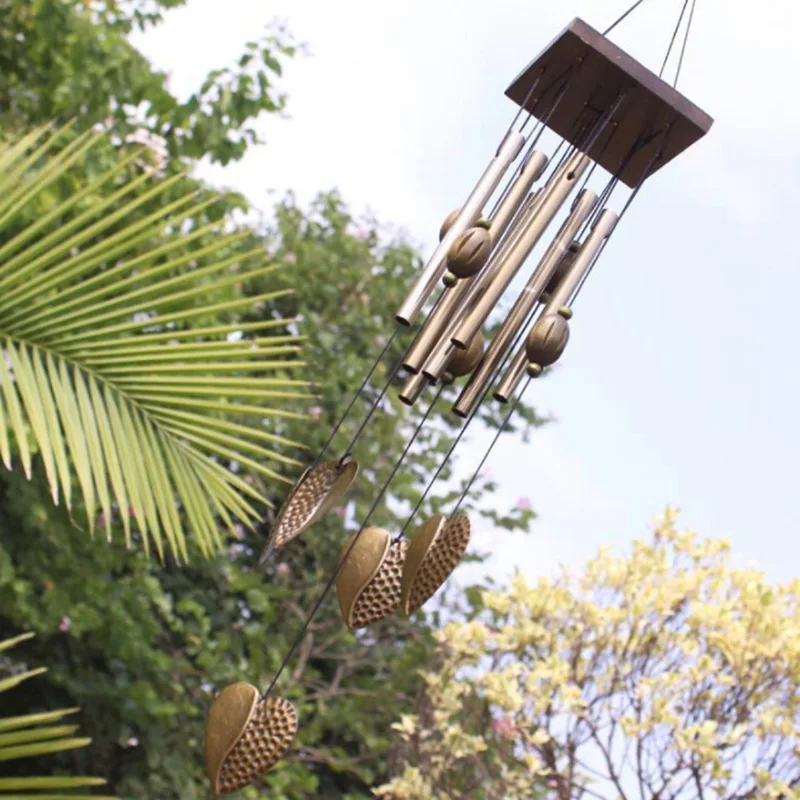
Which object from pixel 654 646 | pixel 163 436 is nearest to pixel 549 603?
pixel 654 646

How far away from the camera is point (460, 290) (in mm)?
1549

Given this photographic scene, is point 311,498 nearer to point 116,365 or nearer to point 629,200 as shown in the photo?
point 629,200

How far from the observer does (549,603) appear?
3.67 metres

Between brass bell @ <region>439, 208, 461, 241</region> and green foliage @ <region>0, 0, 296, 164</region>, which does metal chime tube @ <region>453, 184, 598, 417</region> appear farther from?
green foliage @ <region>0, 0, 296, 164</region>

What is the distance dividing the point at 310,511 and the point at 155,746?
2.84m

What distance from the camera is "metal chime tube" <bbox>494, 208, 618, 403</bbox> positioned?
5.25 ft

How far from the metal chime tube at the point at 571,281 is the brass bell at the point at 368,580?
0.23 metres

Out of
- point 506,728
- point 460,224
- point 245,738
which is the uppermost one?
point 460,224

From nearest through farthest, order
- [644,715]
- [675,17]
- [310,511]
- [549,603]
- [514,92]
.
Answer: [310,511] < [514,92] < [675,17] < [644,715] < [549,603]

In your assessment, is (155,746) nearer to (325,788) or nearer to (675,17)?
(325,788)

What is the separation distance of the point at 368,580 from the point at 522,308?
38cm

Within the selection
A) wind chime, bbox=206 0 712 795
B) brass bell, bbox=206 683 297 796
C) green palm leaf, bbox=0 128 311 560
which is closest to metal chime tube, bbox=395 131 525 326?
wind chime, bbox=206 0 712 795

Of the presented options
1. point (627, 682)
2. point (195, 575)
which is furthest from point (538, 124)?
point (195, 575)

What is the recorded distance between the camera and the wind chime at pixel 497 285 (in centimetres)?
149
